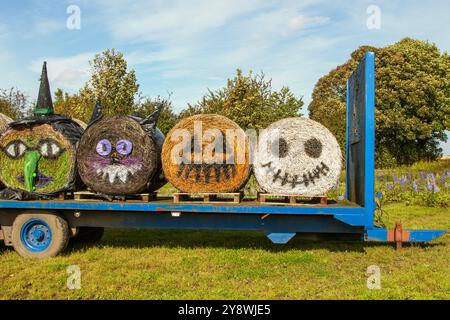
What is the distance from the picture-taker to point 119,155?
7.02 m

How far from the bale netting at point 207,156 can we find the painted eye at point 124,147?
1.72 feet

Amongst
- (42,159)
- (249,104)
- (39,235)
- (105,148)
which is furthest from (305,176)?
(249,104)

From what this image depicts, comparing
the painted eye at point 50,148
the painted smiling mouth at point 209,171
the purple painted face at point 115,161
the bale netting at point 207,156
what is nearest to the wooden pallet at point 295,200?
the bale netting at point 207,156

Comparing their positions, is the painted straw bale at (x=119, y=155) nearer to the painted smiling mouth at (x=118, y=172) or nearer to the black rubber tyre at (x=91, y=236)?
the painted smiling mouth at (x=118, y=172)

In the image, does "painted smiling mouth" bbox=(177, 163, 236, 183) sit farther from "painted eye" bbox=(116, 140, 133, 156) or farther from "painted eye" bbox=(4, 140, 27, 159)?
"painted eye" bbox=(4, 140, 27, 159)

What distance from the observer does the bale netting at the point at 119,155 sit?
698cm

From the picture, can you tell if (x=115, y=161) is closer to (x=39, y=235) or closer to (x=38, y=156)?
(x=38, y=156)

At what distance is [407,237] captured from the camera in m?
6.83

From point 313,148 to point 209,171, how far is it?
1553 mm

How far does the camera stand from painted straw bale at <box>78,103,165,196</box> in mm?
6977

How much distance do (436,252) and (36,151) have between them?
6.60m

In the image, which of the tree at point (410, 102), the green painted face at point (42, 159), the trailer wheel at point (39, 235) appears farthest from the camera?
the tree at point (410, 102)

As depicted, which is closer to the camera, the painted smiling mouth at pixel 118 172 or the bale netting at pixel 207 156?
the bale netting at pixel 207 156

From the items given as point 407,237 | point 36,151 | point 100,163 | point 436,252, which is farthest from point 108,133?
point 436,252
